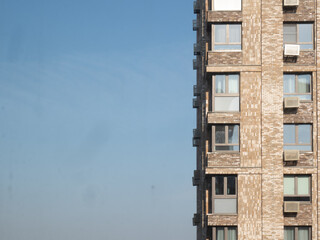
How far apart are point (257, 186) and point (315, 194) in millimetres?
3150

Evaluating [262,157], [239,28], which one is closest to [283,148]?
[262,157]

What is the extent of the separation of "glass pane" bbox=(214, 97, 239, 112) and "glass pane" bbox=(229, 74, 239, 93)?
46cm

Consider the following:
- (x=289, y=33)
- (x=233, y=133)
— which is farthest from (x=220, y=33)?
(x=233, y=133)

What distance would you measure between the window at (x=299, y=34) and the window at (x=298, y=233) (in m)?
10.1

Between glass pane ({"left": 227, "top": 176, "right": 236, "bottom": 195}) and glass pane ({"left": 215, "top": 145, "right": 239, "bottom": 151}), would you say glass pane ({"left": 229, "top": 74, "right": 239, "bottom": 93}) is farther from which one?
glass pane ({"left": 227, "top": 176, "right": 236, "bottom": 195})

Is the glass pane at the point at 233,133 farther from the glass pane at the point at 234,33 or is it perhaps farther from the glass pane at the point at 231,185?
the glass pane at the point at 234,33

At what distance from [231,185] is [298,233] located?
4386 millimetres

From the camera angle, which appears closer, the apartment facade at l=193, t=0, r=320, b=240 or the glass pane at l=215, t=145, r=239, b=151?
the apartment facade at l=193, t=0, r=320, b=240

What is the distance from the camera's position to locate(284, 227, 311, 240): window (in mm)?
38469

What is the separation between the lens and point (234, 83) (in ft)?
131

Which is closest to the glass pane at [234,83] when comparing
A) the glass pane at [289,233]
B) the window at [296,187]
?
the window at [296,187]

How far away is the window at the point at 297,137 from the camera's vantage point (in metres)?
39.2

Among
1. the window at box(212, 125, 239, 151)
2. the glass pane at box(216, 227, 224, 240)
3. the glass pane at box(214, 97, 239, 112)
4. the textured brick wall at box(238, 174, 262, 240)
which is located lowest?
the glass pane at box(216, 227, 224, 240)

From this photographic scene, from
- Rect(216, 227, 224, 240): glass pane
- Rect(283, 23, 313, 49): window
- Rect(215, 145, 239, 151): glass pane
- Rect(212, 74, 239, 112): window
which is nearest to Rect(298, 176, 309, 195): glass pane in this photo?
Rect(215, 145, 239, 151): glass pane
